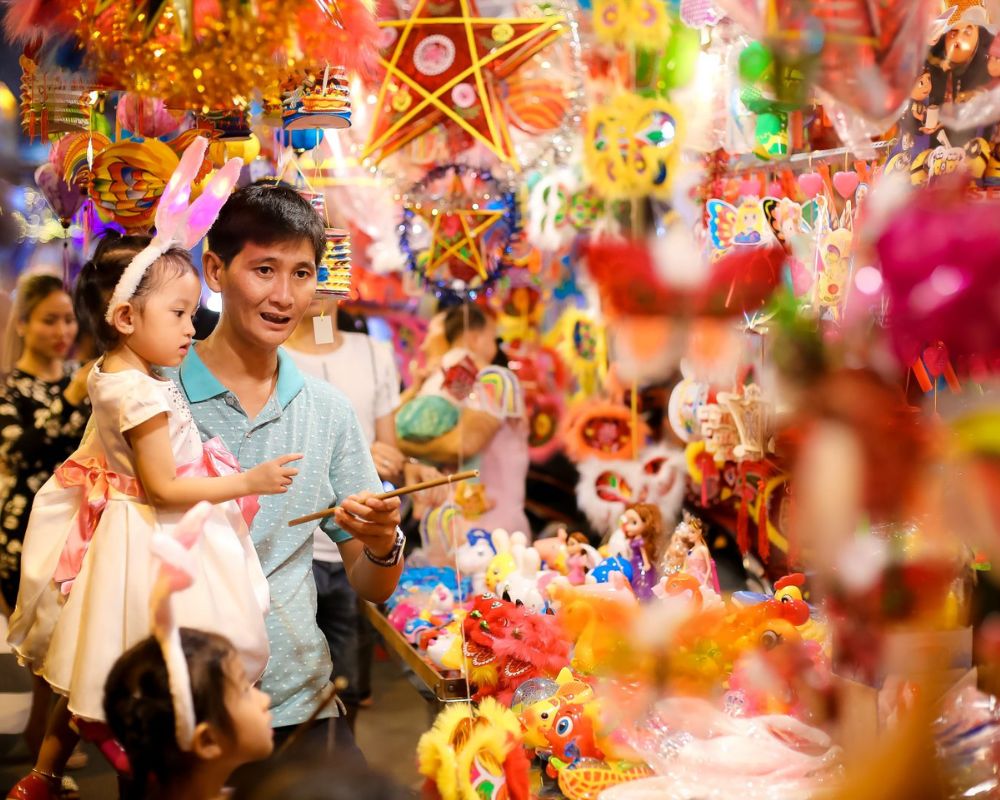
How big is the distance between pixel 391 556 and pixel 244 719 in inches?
23.9

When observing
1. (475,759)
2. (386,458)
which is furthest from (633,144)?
(475,759)

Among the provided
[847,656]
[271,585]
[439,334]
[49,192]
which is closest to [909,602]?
[847,656]

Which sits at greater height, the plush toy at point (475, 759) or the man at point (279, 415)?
the man at point (279, 415)

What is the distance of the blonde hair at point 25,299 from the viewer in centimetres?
346

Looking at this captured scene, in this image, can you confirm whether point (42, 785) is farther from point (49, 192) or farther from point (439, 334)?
point (439, 334)

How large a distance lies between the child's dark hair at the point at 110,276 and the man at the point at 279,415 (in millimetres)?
132

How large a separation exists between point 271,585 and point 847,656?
39.4 inches

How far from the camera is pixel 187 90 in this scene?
1666 millimetres

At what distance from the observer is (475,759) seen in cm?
182

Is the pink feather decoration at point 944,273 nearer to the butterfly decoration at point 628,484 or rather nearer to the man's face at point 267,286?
the man's face at point 267,286

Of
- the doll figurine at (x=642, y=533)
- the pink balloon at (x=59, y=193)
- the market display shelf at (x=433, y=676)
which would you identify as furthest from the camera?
the doll figurine at (x=642, y=533)

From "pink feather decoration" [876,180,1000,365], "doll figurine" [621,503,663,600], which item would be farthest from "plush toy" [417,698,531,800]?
"doll figurine" [621,503,663,600]

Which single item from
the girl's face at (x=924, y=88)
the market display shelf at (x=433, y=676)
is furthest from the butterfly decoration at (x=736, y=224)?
the market display shelf at (x=433, y=676)

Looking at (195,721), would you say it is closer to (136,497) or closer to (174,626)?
(174,626)
